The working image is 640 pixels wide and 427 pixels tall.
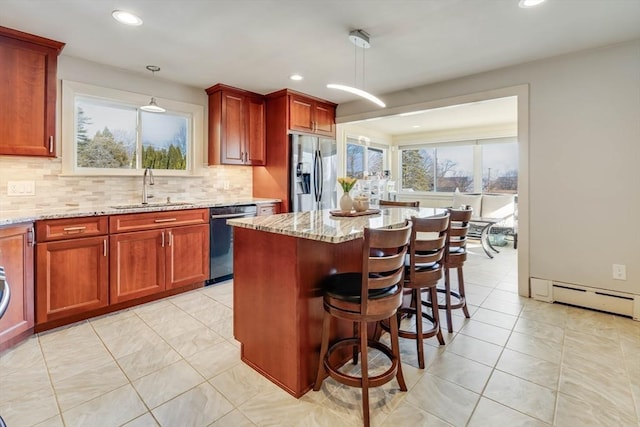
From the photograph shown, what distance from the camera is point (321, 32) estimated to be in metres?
2.55

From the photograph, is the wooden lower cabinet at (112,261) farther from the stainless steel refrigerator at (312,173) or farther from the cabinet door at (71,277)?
the stainless steel refrigerator at (312,173)

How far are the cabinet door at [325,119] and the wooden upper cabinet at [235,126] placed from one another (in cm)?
75

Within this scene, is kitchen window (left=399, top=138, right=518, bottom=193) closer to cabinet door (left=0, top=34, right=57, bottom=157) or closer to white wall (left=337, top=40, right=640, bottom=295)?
white wall (left=337, top=40, right=640, bottom=295)

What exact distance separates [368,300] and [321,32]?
6.92ft

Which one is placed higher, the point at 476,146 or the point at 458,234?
the point at 476,146

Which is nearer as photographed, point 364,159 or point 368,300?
point 368,300

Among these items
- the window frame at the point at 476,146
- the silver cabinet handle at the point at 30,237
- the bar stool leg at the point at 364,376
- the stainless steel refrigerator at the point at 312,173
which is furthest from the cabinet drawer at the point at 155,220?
the window frame at the point at 476,146

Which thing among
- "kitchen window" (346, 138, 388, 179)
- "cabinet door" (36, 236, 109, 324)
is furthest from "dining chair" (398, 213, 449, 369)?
"kitchen window" (346, 138, 388, 179)

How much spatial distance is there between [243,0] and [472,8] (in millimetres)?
1547

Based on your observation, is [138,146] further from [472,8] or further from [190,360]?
[472,8]

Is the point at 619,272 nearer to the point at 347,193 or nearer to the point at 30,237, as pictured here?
the point at 347,193

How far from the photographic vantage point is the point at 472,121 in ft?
20.1

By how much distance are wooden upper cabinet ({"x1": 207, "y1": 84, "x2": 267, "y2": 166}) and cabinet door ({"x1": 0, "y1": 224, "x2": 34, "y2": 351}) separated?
2.06 meters

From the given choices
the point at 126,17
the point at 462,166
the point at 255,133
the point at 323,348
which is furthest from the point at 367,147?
the point at 323,348
